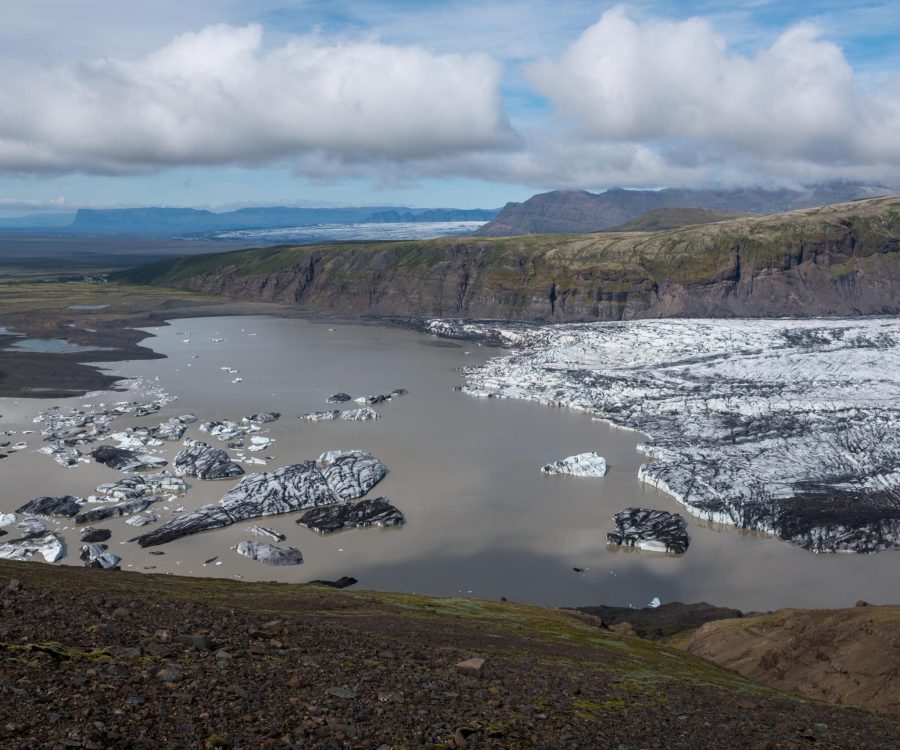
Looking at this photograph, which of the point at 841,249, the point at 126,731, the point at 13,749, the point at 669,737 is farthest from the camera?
the point at 841,249

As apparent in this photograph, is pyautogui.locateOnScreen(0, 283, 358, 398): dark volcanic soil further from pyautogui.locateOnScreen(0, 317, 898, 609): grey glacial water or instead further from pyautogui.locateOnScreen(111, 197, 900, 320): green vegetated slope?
pyautogui.locateOnScreen(111, 197, 900, 320): green vegetated slope

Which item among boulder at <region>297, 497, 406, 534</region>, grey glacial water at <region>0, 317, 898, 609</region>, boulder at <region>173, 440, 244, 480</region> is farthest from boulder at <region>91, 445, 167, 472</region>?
boulder at <region>297, 497, 406, 534</region>

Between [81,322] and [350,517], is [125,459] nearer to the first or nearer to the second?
[350,517]

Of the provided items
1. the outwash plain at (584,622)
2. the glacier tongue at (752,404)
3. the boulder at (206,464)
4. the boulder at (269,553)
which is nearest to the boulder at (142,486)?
the boulder at (206,464)

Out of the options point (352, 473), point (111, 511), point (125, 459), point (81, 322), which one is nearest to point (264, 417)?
point (125, 459)

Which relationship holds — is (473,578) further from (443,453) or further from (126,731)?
(126,731)

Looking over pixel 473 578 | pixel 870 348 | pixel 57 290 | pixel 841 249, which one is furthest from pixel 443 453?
pixel 57 290
